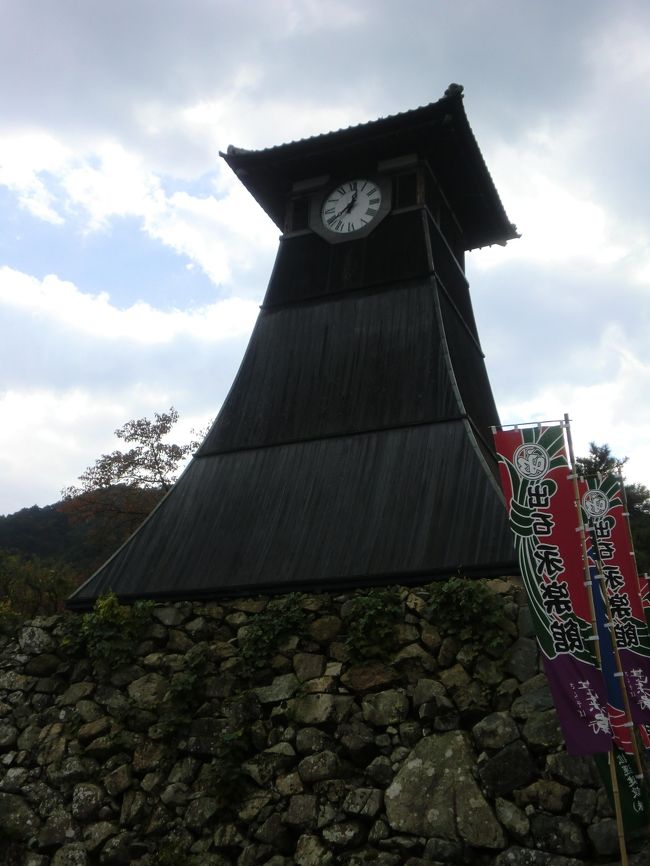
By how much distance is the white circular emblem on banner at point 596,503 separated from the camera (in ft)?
25.6

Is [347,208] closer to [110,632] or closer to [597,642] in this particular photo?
[110,632]

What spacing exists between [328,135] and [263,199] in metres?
1.88

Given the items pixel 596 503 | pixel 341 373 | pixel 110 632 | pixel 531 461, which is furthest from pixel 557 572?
pixel 110 632

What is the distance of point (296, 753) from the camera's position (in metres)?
6.74

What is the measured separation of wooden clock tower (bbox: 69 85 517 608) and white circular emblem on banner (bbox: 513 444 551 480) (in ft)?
3.43

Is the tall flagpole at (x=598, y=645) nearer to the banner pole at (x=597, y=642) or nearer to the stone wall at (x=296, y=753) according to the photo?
the banner pole at (x=597, y=642)

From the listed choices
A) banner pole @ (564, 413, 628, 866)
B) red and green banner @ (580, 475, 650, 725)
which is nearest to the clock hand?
red and green banner @ (580, 475, 650, 725)

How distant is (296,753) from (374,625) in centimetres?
134

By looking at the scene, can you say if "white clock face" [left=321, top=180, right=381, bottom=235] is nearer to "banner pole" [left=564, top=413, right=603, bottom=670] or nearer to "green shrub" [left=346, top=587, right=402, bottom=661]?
"banner pole" [left=564, top=413, right=603, bottom=670]

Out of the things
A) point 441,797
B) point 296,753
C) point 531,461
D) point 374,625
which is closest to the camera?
point 441,797

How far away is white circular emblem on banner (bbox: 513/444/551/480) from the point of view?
642cm

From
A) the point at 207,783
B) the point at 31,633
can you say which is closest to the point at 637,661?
the point at 207,783

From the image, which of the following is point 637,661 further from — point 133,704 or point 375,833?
point 133,704

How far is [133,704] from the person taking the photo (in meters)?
7.61
